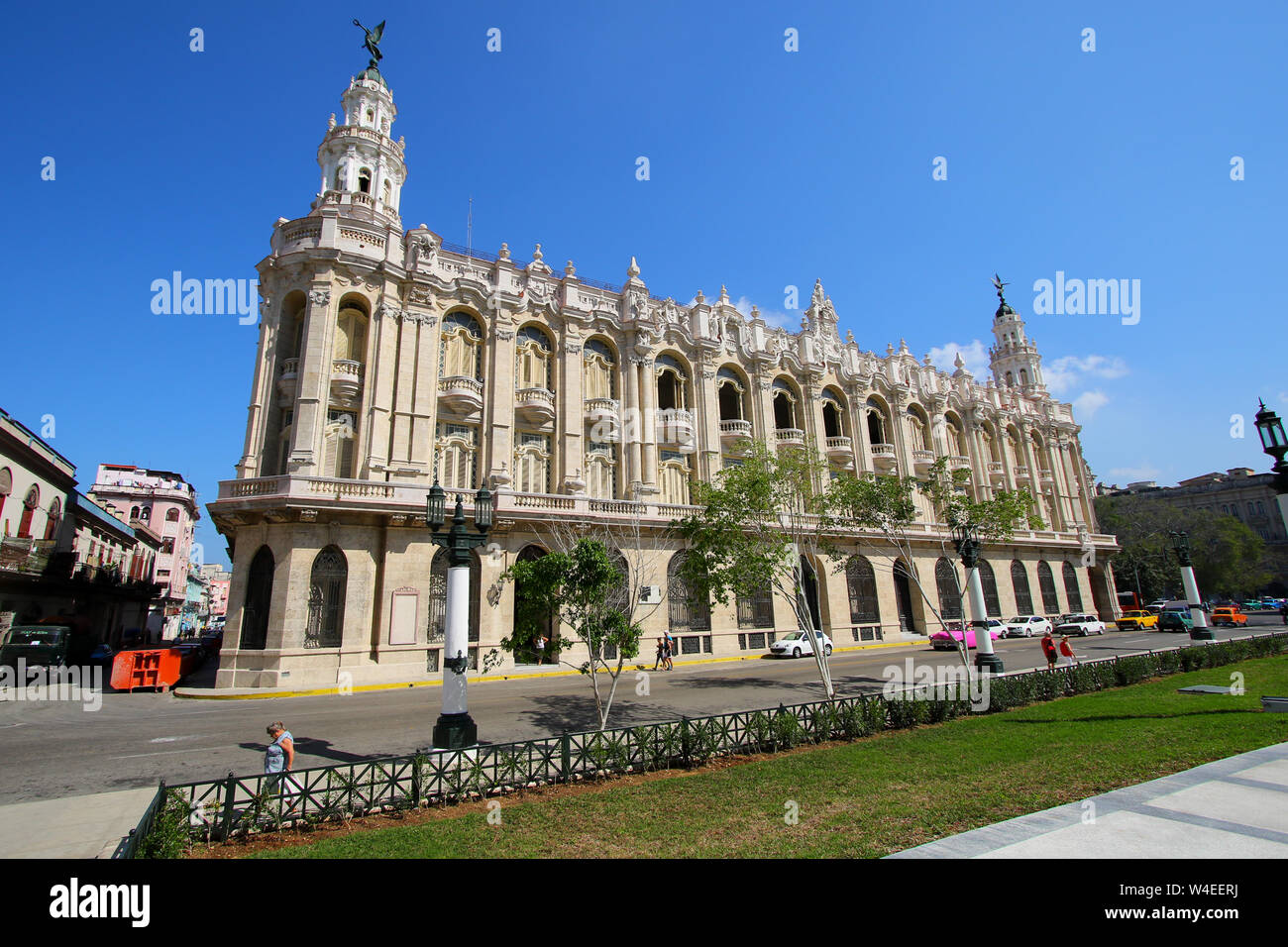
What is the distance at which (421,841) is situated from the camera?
748cm

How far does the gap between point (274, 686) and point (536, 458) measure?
14546 mm

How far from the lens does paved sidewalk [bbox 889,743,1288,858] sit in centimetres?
573

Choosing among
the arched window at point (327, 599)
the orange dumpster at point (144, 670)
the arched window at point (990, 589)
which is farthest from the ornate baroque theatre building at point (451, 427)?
the arched window at point (990, 589)

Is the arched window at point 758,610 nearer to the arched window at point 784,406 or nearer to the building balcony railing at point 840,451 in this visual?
the arched window at point 784,406

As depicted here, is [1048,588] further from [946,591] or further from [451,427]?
[451,427]

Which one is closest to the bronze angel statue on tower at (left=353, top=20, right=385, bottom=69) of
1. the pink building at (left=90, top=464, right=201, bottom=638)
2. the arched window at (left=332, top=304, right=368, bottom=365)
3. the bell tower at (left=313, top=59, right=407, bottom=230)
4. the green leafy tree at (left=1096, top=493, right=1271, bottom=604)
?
the bell tower at (left=313, top=59, right=407, bottom=230)

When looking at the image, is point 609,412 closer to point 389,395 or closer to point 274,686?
point 389,395

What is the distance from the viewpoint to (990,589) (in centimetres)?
4459

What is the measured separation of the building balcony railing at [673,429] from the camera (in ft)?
112

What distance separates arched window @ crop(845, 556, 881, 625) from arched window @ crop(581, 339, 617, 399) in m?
18.2

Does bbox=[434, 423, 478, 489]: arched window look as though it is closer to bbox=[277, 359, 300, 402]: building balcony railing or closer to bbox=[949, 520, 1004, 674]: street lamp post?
bbox=[277, 359, 300, 402]: building balcony railing
